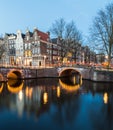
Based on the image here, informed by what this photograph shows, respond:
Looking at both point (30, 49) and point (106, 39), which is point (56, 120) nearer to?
point (106, 39)

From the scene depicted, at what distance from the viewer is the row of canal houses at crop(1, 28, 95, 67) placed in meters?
50.3

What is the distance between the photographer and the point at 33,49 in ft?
168

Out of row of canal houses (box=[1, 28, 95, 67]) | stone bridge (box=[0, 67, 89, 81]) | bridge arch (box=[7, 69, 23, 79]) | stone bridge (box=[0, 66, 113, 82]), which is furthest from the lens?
row of canal houses (box=[1, 28, 95, 67])

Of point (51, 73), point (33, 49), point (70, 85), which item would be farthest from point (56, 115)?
point (33, 49)

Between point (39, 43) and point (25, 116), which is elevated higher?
point (39, 43)

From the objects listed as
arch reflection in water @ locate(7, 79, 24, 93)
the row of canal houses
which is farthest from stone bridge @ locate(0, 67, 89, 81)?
the row of canal houses

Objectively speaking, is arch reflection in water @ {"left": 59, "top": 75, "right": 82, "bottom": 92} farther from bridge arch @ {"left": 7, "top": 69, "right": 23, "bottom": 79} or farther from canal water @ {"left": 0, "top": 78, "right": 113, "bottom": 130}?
bridge arch @ {"left": 7, "top": 69, "right": 23, "bottom": 79}

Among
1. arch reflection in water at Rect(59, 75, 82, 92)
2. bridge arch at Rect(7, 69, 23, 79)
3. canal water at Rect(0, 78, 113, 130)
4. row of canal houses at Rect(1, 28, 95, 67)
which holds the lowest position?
canal water at Rect(0, 78, 113, 130)

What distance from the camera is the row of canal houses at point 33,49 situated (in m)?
50.3

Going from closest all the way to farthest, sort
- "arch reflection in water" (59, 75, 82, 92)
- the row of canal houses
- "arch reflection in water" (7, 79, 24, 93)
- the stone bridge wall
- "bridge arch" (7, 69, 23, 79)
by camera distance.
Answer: "arch reflection in water" (7, 79, 24, 93) → "arch reflection in water" (59, 75, 82, 92) → the stone bridge wall → "bridge arch" (7, 69, 23, 79) → the row of canal houses

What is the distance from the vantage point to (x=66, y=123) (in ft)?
38.7

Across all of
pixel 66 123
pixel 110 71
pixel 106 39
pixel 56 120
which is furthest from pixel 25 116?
pixel 106 39

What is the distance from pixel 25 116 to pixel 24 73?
24.1 metres

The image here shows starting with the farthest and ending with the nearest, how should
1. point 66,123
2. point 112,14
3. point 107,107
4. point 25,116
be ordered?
point 112,14 < point 107,107 < point 25,116 < point 66,123
